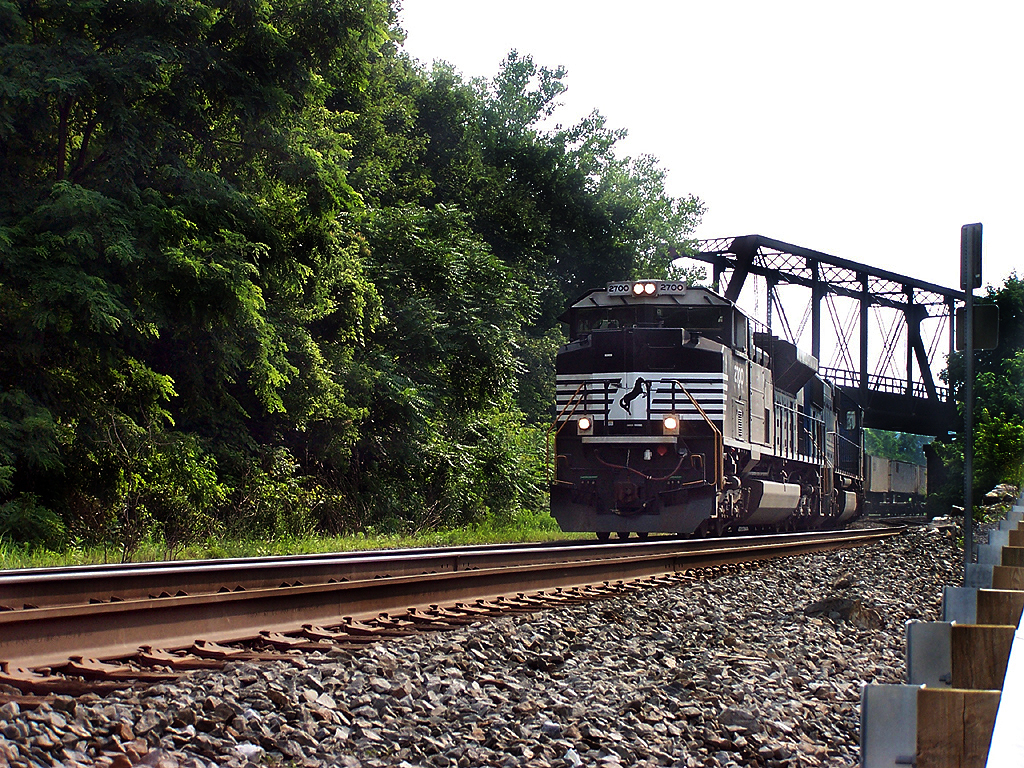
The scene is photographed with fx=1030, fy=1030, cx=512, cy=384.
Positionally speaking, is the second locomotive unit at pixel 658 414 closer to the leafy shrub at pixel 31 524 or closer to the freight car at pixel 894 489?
the leafy shrub at pixel 31 524

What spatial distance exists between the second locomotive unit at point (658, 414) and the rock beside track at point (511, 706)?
7271 millimetres

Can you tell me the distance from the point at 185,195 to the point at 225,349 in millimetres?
2051

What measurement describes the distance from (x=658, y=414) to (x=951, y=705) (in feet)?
39.2

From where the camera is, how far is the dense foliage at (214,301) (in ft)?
38.7

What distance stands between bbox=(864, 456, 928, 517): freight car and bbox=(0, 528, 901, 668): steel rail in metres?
45.1

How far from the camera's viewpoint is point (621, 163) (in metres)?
35.3

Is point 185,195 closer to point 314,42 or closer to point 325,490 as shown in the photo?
point 314,42

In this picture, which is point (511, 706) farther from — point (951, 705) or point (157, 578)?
point (157, 578)

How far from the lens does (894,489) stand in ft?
182

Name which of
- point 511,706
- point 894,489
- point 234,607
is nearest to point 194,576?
point 234,607

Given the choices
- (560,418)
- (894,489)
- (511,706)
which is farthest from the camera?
(894,489)

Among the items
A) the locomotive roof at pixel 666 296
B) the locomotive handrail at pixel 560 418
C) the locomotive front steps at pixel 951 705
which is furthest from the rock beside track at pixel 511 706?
the locomotive roof at pixel 666 296

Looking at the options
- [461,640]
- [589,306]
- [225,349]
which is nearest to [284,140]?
[225,349]

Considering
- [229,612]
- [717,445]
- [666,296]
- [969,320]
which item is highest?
[666,296]
